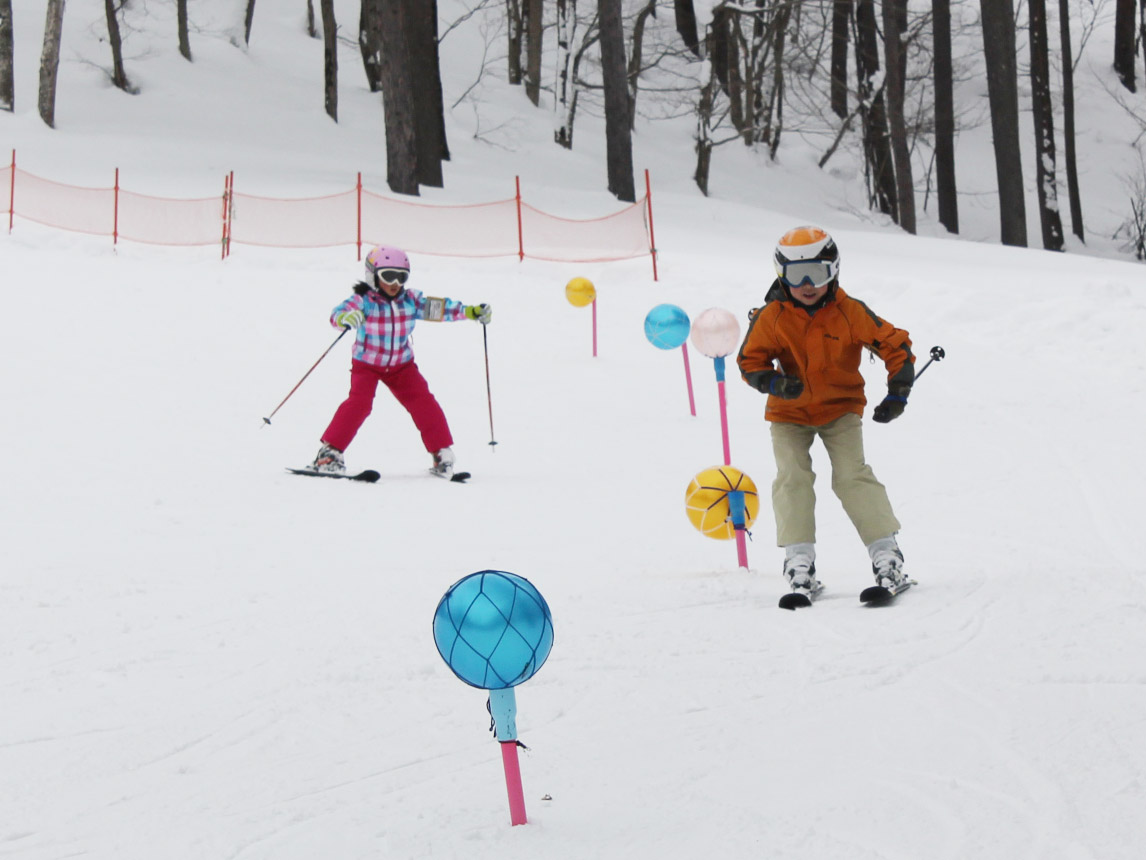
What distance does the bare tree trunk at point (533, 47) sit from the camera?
32312 mm

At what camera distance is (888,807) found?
325cm

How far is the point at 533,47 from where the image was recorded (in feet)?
109

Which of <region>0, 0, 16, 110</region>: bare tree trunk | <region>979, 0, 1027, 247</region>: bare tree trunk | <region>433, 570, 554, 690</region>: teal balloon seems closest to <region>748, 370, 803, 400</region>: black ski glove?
<region>433, 570, 554, 690</region>: teal balloon

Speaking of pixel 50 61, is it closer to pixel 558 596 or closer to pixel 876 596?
pixel 558 596

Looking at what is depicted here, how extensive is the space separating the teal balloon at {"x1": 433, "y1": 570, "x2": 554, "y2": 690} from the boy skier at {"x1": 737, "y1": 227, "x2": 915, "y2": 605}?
9.09 ft

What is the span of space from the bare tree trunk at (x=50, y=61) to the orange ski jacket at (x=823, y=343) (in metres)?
20.9

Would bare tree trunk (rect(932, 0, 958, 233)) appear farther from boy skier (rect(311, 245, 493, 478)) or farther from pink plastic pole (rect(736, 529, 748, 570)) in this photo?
pink plastic pole (rect(736, 529, 748, 570))

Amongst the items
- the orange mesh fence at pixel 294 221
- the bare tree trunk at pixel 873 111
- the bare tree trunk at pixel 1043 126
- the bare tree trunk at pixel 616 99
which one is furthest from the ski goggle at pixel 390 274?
the bare tree trunk at pixel 873 111

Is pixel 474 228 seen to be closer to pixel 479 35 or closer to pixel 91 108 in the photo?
pixel 91 108

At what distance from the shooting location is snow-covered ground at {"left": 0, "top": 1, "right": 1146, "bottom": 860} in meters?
3.32

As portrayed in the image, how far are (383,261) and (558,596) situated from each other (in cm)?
402

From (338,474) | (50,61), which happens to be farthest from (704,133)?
(338,474)

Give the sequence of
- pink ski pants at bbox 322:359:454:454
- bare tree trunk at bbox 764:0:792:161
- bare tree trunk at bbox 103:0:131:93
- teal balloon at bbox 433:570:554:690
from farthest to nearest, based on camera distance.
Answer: bare tree trunk at bbox 764:0:792:161 → bare tree trunk at bbox 103:0:131:93 → pink ski pants at bbox 322:359:454:454 → teal balloon at bbox 433:570:554:690

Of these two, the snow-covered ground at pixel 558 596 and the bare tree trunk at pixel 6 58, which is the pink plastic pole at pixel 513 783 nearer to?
the snow-covered ground at pixel 558 596
